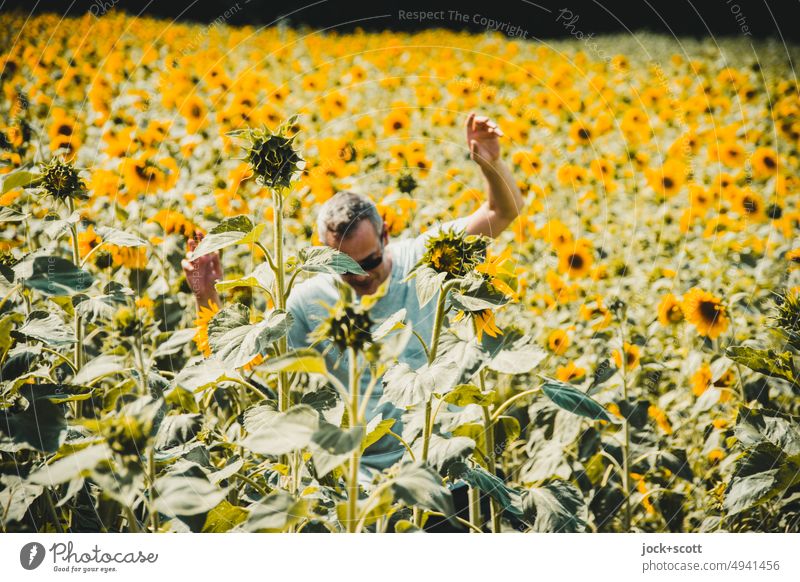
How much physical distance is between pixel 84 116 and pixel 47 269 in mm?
2128

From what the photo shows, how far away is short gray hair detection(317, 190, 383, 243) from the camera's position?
1.48 meters

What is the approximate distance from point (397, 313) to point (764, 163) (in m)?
2.43

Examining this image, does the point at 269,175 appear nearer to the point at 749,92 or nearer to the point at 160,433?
the point at 160,433

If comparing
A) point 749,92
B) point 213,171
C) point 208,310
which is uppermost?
point 749,92

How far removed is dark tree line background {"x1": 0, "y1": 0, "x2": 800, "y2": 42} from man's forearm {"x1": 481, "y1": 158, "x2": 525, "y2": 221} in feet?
1.14

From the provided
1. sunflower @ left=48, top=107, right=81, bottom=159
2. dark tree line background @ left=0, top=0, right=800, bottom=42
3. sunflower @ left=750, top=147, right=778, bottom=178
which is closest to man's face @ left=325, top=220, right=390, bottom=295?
dark tree line background @ left=0, top=0, right=800, bottom=42

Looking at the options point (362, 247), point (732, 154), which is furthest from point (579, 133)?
point (362, 247)

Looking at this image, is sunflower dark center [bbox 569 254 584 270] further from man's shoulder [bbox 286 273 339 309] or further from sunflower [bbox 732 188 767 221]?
man's shoulder [bbox 286 273 339 309]

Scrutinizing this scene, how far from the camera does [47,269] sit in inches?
33.6

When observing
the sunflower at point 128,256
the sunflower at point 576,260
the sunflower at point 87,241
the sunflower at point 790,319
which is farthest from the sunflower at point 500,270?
the sunflower at point 576,260

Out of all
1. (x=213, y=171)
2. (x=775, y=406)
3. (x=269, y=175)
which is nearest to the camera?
(x=269, y=175)

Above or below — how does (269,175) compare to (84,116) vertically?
below
